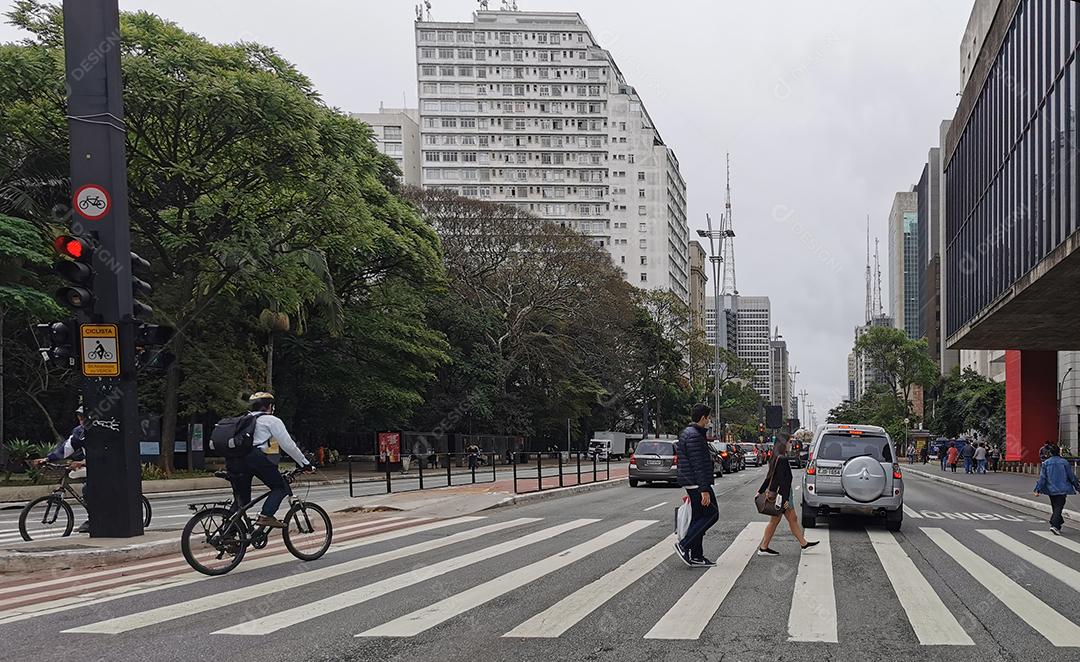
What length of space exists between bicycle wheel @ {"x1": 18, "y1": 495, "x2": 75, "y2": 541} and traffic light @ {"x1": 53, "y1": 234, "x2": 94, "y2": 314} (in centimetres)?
382

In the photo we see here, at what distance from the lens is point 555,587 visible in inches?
360

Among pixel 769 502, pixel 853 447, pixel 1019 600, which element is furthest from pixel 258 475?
pixel 853 447

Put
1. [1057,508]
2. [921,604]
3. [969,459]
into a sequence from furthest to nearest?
1. [969,459]
2. [1057,508]
3. [921,604]

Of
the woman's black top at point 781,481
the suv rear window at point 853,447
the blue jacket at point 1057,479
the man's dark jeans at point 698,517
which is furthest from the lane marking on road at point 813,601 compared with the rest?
the blue jacket at point 1057,479

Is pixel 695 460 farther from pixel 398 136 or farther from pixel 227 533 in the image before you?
pixel 398 136

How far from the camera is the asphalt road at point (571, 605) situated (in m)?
6.57

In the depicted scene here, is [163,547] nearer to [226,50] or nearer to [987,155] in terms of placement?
[226,50]

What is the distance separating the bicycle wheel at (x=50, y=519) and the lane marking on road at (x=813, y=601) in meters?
10.1

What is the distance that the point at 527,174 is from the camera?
5025 inches

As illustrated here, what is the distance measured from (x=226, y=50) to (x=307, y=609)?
24.7 metres

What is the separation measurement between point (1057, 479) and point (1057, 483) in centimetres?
7

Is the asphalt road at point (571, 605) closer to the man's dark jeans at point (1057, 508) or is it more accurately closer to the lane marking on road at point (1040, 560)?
the lane marking on road at point (1040, 560)

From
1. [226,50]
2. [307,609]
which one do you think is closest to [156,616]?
[307,609]

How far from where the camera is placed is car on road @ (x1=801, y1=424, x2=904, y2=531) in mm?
14859
